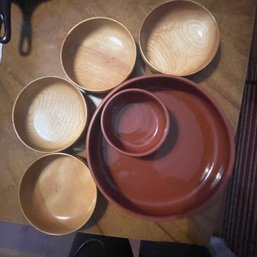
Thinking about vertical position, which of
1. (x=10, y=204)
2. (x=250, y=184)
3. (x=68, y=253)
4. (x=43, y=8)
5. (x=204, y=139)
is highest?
(x=43, y=8)

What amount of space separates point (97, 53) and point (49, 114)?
17 cm

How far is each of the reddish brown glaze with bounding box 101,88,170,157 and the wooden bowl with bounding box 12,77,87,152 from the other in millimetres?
79

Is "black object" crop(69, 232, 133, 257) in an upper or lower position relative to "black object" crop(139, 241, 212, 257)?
lower

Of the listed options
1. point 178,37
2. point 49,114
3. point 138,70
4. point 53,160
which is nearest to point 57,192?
point 53,160

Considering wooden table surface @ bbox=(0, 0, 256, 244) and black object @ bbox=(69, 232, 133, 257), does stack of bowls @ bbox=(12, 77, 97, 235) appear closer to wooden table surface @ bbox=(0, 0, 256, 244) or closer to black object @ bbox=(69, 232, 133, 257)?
wooden table surface @ bbox=(0, 0, 256, 244)

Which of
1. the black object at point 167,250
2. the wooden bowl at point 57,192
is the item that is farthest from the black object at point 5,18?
the black object at point 167,250

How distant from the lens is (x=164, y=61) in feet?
2.15

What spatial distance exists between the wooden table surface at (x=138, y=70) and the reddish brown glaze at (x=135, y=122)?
95 mm

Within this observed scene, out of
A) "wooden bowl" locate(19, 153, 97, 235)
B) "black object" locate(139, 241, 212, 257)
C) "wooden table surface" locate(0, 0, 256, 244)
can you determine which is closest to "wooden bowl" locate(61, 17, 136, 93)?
"wooden table surface" locate(0, 0, 256, 244)

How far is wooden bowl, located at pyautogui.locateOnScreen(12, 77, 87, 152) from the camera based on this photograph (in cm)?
65

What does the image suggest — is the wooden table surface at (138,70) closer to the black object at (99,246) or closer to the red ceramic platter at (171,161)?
the red ceramic platter at (171,161)

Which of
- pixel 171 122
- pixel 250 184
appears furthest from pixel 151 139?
pixel 250 184

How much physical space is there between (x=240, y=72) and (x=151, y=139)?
0.24m

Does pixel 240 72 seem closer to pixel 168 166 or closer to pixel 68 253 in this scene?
pixel 168 166
